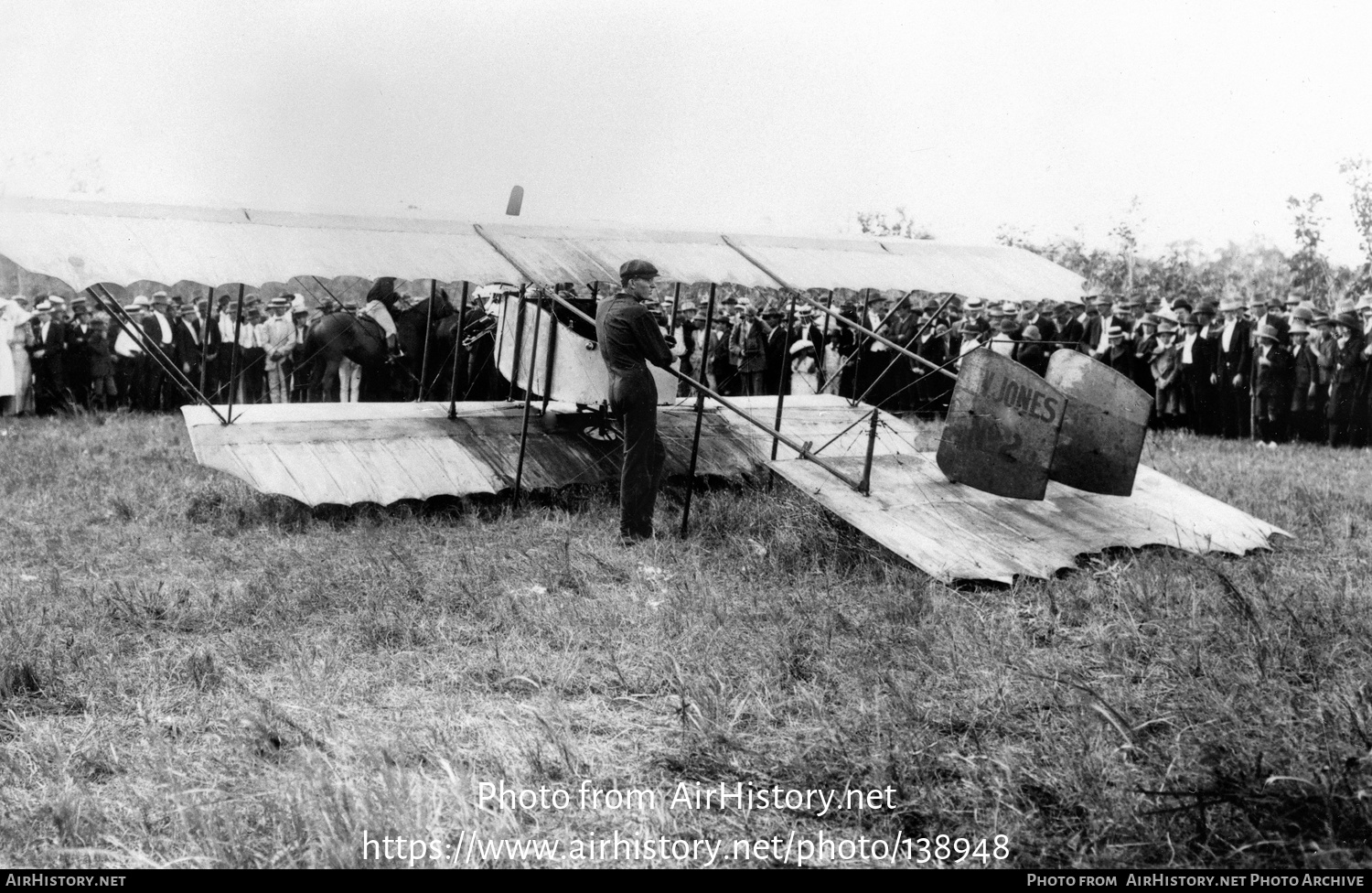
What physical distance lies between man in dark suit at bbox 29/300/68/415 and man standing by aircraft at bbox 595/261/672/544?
11506 mm

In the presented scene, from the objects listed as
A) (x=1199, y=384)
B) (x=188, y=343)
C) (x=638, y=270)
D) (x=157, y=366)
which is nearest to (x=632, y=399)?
(x=638, y=270)

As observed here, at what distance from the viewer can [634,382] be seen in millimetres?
8219

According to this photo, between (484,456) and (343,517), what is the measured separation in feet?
4.61

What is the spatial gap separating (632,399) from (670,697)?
3.47 metres

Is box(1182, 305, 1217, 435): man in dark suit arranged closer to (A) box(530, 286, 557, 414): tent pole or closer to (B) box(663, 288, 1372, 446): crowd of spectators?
(B) box(663, 288, 1372, 446): crowd of spectators

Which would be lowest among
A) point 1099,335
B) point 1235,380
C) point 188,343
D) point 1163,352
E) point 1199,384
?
point 188,343

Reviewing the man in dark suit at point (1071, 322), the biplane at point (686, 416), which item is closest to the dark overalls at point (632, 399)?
the biplane at point (686, 416)

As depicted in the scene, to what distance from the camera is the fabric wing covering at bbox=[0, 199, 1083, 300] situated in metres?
8.51

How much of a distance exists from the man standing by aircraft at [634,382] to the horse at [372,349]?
564cm

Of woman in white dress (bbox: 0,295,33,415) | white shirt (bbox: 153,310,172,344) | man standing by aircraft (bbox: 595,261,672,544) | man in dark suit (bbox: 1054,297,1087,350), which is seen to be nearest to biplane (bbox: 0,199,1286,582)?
man standing by aircraft (bbox: 595,261,672,544)

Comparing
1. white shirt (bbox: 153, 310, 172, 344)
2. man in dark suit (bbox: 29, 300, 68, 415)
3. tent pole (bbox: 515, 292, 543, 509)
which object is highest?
tent pole (bbox: 515, 292, 543, 509)

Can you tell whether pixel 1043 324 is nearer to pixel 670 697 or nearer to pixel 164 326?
pixel 164 326

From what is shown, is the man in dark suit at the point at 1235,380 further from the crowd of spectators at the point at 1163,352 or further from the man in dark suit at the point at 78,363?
the man in dark suit at the point at 78,363

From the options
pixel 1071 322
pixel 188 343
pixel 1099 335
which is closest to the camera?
pixel 1099 335
